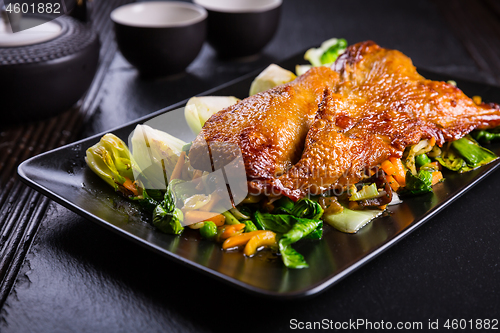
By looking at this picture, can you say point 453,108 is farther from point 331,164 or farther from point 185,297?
point 185,297

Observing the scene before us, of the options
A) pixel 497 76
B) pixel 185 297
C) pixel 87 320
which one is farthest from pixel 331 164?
pixel 497 76

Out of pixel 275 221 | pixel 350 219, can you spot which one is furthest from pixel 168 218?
pixel 350 219

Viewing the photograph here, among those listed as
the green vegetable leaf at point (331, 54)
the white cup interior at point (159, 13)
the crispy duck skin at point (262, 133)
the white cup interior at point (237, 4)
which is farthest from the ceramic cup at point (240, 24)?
the crispy duck skin at point (262, 133)

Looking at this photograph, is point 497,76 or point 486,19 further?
point 486,19

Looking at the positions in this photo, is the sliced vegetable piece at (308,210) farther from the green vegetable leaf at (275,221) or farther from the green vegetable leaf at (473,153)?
the green vegetable leaf at (473,153)

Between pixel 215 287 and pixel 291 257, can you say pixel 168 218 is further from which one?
pixel 291 257

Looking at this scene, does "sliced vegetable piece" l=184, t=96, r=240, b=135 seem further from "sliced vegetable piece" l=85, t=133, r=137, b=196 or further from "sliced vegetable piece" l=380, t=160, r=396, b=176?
"sliced vegetable piece" l=380, t=160, r=396, b=176
